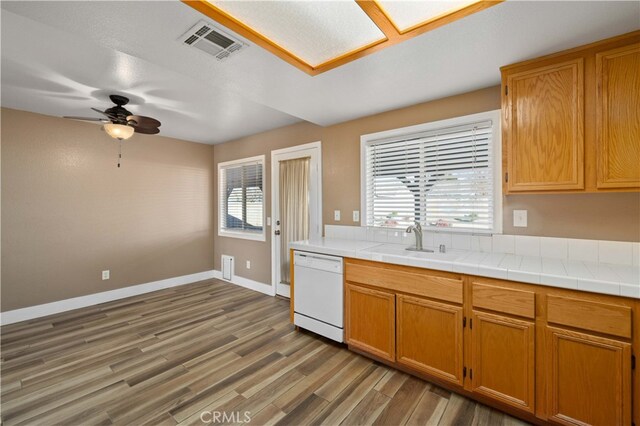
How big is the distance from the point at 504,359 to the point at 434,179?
A: 4.95 feet

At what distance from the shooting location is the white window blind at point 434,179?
232 centimetres

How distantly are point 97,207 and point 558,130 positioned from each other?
5128 millimetres

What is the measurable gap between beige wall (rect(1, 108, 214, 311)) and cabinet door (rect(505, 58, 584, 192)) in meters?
4.66

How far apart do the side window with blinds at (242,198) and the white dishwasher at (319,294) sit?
5.18 feet

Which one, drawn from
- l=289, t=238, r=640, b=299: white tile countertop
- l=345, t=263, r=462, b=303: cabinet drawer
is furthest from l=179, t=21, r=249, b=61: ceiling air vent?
l=345, t=263, r=462, b=303: cabinet drawer

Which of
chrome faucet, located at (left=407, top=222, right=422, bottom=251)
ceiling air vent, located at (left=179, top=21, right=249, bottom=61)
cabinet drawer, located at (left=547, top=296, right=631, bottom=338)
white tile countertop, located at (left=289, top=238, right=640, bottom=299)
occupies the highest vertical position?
ceiling air vent, located at (left=179, top=21, right=249, bottom=61)

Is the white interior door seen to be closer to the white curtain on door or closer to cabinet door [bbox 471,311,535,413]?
the white curtain on door

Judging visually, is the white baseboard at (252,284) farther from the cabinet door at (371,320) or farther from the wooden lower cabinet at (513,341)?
the wooden lower cabinet at (513,341)

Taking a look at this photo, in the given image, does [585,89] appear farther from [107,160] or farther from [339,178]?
[107,160]

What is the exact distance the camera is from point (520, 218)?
215 cm

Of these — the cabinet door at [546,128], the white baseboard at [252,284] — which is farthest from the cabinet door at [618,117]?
the white baseboard at [252,284]

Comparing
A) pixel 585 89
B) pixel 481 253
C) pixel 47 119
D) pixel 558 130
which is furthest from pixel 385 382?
pixel 47 119

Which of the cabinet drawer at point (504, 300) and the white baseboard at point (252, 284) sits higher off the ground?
the cabinet drawer at point (504, 300)

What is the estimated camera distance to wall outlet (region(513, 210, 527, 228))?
2.14 meters
